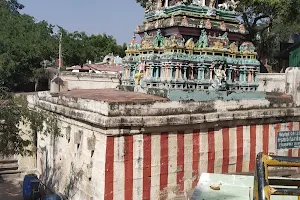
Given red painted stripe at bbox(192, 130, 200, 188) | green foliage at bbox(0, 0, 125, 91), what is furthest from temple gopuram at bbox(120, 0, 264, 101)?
green foliage at bbox(0, 0, 125, 91)

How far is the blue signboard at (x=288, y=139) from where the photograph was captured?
922 cm

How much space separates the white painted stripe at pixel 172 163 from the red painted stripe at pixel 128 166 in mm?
867

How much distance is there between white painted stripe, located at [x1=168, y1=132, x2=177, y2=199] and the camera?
7551mm

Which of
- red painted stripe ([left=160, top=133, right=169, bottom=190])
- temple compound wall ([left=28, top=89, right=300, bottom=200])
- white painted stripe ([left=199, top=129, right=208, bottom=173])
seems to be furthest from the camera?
white painted stripe ([left=199, top=129, right=208, bottom=173])

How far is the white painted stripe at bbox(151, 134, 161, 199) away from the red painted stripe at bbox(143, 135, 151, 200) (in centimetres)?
7

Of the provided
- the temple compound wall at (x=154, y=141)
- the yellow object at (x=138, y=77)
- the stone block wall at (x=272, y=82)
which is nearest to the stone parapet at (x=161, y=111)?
the temple compound wall at (x=154, y=141)

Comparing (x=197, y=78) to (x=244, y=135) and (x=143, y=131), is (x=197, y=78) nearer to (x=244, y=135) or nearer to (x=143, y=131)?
(x=244, y=135)

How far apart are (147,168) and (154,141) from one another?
550 millimetres

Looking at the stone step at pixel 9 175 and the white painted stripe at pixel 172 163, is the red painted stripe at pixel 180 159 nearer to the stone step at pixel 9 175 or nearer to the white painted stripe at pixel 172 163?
the white painted stripe at pixel 172 163

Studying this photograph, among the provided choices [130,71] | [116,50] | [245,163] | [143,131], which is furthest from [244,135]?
[116,50]

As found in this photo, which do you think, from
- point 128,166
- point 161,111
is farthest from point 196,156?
point 128,166

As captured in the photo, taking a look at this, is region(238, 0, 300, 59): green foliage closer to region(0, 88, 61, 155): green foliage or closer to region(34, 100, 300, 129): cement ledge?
region(34, 100, 300, 129): cement ledge

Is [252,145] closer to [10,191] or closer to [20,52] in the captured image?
[10,191]

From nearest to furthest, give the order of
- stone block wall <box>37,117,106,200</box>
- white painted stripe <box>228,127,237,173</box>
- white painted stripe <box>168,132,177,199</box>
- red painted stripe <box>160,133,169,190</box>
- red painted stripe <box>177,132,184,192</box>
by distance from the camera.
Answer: stone block wall <box>37,117,106,200</box> → red painted stripe <box>160,133,169,190</box> → white painted stripe <box>168,132,177,199</box> → red painted stripe <box>177,132,184,192</box> → white painted stripe <box>228,127,237,173</box>
